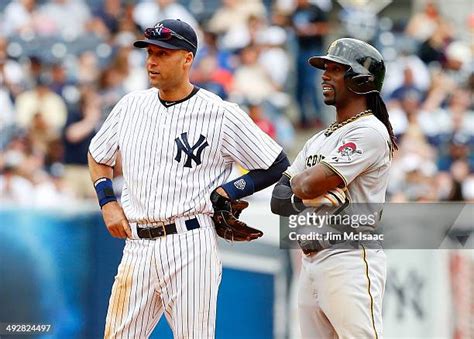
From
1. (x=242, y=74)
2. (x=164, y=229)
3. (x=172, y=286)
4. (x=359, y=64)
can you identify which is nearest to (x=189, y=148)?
(x=164, y=229)

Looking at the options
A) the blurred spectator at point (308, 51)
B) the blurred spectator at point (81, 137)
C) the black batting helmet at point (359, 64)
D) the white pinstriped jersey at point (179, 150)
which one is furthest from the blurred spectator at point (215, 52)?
the black batting helmet at point (359, 64)

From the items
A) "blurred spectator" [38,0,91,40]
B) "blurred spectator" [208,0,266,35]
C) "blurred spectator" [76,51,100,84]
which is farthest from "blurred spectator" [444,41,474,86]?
"blurred spectator" [38,0,91,40]

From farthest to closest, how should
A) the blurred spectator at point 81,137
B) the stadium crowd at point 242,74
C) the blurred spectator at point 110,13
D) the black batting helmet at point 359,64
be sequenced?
the blurred spectator at point 110,13
the stadium crowd at point 242,74
the blurred spectator at point 81,137
the black batting helmet at point 359,64

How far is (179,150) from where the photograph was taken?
17.1ft

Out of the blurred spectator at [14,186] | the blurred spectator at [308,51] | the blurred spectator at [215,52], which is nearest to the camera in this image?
the blurred spectator at [14,186]

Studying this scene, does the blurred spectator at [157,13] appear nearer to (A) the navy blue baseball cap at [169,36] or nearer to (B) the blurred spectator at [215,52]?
(B) the blurred spectator at [215,52]

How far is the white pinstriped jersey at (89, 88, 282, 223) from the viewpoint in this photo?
16.9 feet

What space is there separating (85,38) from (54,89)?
975 millimetres

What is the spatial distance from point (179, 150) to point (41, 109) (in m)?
6.56

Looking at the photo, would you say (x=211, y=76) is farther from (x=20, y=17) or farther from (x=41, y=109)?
(x=20, y=17)

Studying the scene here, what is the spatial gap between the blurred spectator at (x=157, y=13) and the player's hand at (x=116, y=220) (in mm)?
7593

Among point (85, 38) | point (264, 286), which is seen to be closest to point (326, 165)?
point (264, 286)

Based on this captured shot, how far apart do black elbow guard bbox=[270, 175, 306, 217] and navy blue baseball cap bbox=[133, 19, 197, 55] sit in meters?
0.82

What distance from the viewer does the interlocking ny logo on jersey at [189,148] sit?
5199 mm
